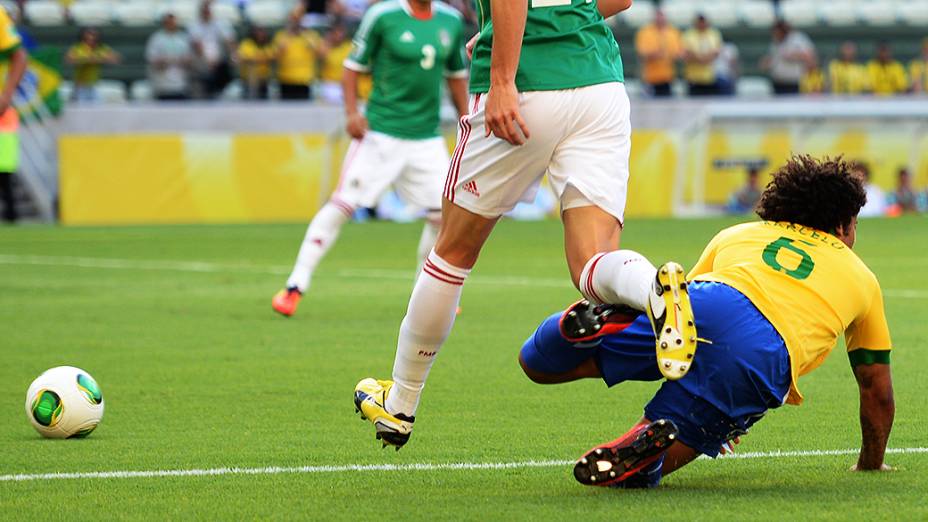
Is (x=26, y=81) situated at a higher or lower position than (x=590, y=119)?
lower

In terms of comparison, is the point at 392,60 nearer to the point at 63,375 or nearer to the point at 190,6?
the point at 63,375

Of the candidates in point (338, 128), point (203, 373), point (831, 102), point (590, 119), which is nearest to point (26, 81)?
point (338, 128)

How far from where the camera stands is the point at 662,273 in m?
4.49

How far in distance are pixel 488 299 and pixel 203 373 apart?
4.24m

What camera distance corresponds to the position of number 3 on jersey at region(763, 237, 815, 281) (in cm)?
493

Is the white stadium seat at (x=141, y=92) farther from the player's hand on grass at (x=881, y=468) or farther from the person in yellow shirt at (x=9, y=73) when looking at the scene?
the player's hand on grass at (x=881, y=468)

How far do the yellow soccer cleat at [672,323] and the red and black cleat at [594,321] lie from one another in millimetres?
384

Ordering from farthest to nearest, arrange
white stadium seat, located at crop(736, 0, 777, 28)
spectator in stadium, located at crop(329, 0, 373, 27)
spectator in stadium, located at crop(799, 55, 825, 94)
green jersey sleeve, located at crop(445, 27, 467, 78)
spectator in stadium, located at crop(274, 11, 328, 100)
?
white stadium seat, located at crop(736, 0, 777, 28) < spectator in stadium, located at crop(799, 55, 825, 94) < spectator in stadium, located at crop(329, 0, 373, 27) < spectator in stadium, located at crop(274, 11, 328, 100) < green jersey sleeve, located at crop(445, 27, 467, 78)

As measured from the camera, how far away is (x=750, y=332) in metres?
4.81

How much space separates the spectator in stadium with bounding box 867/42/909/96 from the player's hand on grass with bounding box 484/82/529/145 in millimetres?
24065

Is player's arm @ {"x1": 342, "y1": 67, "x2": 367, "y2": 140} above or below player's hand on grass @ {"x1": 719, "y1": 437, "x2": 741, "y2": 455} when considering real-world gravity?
below

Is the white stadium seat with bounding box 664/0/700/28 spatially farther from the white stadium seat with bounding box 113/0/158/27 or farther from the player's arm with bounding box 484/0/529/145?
the player's arm with bounding box 484/0/529/145

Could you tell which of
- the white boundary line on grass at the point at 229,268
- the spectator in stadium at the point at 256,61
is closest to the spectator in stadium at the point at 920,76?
the spectator in stadium at the point at 256,61

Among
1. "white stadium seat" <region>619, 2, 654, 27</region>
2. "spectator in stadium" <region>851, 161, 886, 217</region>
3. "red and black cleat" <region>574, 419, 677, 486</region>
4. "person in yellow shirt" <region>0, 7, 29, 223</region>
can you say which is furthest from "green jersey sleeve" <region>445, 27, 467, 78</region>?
"white stadium seat" <region>619, 2, 654, 27</region>
